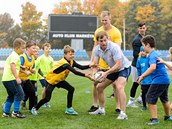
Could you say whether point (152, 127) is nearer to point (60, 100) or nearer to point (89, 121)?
point (89, 121)

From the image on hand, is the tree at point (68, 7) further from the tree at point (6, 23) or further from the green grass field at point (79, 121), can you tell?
the green grass field at point (79, 121)

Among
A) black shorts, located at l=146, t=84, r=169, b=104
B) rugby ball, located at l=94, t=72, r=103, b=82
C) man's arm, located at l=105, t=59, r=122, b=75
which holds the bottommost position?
black shorts, located at l=146, t=84, r=169, b=104

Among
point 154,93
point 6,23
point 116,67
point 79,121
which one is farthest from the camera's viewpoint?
point 6,23

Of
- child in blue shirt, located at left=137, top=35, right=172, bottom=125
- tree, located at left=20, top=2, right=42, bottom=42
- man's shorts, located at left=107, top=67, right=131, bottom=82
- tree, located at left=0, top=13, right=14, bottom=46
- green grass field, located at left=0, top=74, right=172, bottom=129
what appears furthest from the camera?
tree, located at left=0, top=13, right=14, bottom=46

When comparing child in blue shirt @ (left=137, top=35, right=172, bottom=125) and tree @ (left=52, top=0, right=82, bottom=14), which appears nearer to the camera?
child in blue shirt @ (left=137, top=35, right=172, bottom=125)

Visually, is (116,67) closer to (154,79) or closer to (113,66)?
(113,66)

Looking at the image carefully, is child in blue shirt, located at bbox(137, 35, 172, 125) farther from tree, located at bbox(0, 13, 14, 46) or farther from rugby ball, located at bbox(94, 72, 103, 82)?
tree, located at bbox(0, 13, 14, 46)

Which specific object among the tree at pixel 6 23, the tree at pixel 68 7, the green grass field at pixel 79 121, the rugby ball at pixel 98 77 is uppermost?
the tree at pixel 68 7

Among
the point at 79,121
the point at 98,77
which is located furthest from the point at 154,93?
the point at 79,121

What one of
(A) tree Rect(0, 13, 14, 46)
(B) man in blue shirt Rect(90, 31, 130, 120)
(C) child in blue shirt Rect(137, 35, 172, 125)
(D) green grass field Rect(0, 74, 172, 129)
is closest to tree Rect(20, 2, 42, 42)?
(A) tree Rect(0, 13, 14, 46)

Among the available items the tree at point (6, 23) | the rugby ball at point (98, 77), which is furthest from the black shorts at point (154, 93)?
the tree at point (6, 23)

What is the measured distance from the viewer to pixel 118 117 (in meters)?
7.43

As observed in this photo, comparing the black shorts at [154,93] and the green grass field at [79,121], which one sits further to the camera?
the black shorts at [154,93]

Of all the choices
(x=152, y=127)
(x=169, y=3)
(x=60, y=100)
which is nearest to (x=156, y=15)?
(x=169, y=3)
